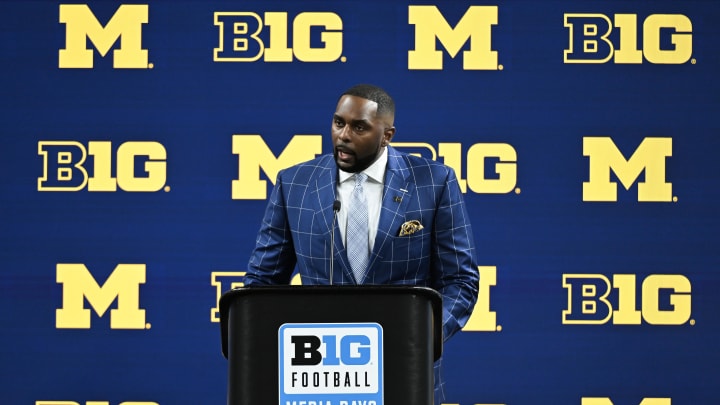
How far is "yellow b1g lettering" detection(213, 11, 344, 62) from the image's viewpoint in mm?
4219

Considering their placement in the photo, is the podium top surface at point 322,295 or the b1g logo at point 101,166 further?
the b1g logo at point 101,166

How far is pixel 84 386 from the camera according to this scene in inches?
166

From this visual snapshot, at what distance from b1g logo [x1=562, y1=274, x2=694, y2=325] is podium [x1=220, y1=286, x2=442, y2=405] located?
7.30 feet

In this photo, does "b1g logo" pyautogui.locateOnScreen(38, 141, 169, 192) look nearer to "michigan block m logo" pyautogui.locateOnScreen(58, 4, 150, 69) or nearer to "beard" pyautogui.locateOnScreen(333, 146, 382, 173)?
"michigan block m logo" pyautogui.locateOnScreen(58, 4, 150, 69)

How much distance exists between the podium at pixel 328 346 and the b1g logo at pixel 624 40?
2.42 meters

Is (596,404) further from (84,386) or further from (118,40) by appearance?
(118,40)

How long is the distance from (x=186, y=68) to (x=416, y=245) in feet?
6.49

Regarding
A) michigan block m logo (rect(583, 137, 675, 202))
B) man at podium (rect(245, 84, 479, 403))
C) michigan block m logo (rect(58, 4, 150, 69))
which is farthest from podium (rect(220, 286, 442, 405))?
michigan block m logo (rect(58, 4, 150, 69))

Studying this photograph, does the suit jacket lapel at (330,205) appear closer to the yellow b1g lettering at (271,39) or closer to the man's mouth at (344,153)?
the man's mouth at (344,153)

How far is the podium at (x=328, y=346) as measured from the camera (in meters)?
2.05

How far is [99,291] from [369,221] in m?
1.95

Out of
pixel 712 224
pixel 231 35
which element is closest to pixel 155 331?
pixel 231 35

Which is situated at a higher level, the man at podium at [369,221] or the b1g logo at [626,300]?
the man at podium at [369,221]

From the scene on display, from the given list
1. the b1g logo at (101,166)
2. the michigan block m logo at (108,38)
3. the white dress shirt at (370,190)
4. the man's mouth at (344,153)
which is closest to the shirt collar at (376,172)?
the white dress shirt at (370,190)
